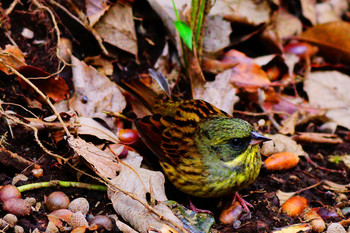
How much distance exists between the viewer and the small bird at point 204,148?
345 centimetres

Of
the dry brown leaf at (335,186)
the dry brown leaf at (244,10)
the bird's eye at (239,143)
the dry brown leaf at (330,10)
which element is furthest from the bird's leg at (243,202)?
the dry brown leaf at (330,10)

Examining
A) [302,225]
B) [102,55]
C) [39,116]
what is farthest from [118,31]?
[302,225]

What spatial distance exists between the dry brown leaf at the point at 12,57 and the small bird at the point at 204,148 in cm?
115

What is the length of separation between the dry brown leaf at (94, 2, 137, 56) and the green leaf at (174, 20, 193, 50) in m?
0.65

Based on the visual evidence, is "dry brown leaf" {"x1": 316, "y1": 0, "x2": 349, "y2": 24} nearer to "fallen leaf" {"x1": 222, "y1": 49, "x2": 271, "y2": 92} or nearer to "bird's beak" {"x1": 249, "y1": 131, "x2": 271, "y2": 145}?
"fallen leaf" {"x1": 222, "y1": 49, "x2": 271, "y2": 92}

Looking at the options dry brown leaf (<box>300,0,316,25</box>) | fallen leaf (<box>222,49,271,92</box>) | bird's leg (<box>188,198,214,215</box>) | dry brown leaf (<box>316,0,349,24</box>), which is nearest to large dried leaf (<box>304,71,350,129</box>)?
fallen leaf (<box>222,49,271,92</box>)

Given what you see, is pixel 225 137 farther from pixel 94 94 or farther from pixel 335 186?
pixel 94 94

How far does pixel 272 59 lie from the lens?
5055mm

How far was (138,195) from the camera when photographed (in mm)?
3379

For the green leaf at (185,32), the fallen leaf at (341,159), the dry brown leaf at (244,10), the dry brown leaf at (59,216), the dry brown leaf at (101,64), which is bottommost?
the fallen leaf at (341,159)

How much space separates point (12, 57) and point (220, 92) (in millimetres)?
1937

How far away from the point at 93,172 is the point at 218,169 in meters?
0.98

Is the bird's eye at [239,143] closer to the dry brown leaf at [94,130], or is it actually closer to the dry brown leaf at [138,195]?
the dry brown leaf at [138,195]

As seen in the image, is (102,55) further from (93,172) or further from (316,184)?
(316,184)
